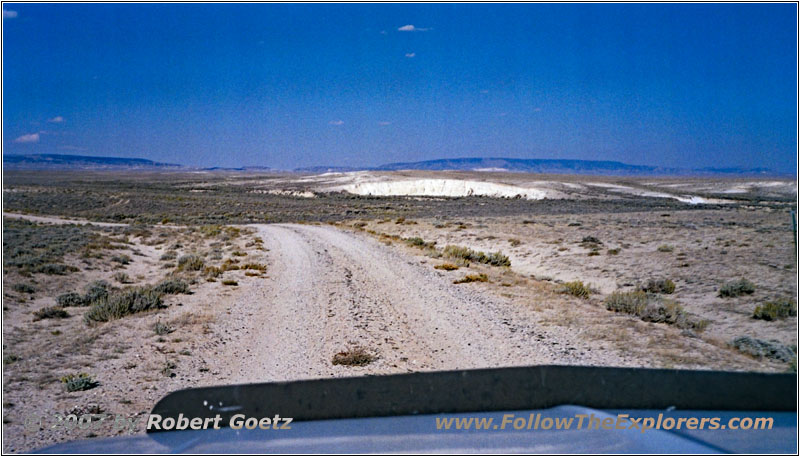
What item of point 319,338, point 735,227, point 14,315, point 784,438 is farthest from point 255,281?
point 735,227

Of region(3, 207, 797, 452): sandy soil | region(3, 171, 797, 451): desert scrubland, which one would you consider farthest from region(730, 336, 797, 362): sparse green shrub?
region(3, 207, 797, 452): sandy soil

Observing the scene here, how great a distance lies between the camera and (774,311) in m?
9.98

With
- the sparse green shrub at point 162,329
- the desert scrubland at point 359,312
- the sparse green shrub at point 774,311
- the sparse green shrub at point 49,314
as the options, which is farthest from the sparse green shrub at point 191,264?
the sparse green shrub at point 774,311

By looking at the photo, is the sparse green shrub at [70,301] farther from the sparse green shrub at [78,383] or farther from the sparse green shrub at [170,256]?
the sparse green shrub at [170,256]

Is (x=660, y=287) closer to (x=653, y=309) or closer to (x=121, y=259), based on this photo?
(x=653, y=309)

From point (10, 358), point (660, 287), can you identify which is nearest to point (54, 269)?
point (10, 358)

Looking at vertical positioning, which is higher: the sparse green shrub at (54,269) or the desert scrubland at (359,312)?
the sparse green shrub at (54,269)

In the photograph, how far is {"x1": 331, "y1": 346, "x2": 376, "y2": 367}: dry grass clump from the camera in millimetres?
7797

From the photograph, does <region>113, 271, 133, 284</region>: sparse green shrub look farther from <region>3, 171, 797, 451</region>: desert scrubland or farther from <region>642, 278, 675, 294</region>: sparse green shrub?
<region>642, 278, 675, 294</region>: sparse green shrub

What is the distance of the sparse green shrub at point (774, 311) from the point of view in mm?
9922

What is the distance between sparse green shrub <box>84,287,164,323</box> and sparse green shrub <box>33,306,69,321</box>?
2.10 ft

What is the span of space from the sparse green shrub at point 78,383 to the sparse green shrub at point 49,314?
484cm

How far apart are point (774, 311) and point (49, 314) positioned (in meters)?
13.8

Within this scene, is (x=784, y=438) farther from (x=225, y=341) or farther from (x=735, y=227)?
(x=735, y=227)
